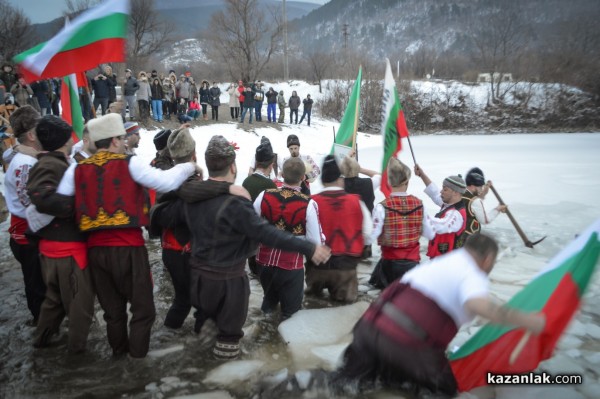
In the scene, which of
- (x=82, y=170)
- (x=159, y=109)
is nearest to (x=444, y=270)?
(x=82, y=170)

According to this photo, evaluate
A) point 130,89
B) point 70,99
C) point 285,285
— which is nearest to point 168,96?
point 130,89

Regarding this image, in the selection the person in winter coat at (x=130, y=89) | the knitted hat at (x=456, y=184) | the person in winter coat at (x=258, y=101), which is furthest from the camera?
the person in winter coat at (x=258, y=101)

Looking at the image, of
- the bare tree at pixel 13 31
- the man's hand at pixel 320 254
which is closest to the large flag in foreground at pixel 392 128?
the man's hand at pixel 320 254

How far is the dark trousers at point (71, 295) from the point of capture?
9.59 feet

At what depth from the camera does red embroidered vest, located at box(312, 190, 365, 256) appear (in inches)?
150

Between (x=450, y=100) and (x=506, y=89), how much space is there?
16.2ft

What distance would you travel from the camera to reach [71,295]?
2.94 m

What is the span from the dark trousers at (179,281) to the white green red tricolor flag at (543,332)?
7.20 feet

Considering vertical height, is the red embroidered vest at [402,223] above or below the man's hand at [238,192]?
below

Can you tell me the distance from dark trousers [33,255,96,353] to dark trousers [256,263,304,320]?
4.74 ft

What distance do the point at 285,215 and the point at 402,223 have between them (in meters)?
1.13

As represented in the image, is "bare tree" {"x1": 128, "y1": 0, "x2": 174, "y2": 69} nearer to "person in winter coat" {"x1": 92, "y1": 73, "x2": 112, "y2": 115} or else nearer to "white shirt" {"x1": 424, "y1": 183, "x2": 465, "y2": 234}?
"person in winter coat" {"x1": 92, "y1": 73, "x2": 112, "y2": 115}

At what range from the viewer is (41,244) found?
9.79 feet

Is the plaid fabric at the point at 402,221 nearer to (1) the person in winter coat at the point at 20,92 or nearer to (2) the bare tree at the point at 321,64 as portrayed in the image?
(1) the person in winter coat at the point at 20,92
